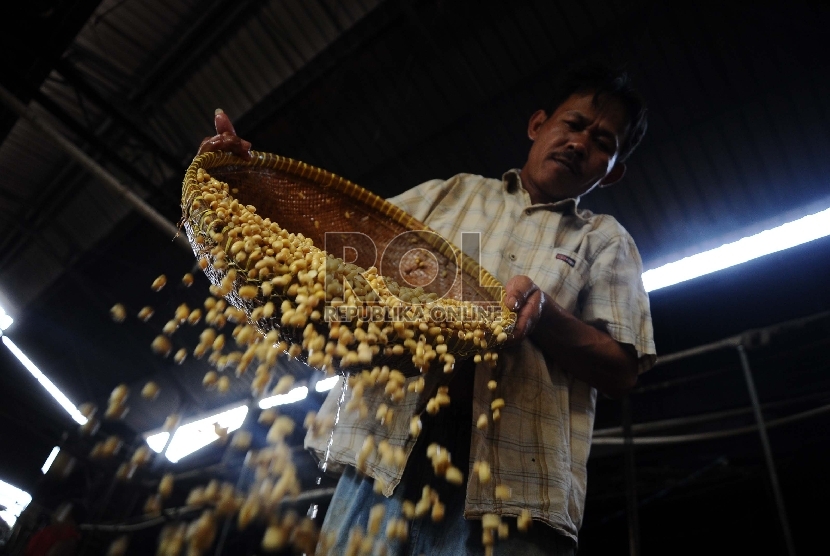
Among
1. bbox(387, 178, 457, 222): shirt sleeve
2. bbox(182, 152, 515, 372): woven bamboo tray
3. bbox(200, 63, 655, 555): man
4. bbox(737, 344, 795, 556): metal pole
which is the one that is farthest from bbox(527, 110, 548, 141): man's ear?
bbox(737, 344, 795, 556): metal pole

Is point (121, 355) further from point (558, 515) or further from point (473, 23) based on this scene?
point (558, 515)

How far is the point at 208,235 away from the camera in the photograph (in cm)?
95

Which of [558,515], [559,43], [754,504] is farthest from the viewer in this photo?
[754,504]

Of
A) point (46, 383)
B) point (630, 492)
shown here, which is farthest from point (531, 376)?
point (46, 383)

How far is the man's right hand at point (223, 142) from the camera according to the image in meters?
1.09

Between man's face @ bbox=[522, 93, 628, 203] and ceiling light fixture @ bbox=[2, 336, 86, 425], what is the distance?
6264 millimetres

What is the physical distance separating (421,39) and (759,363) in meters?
2.46

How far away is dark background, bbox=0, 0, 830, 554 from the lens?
264 cm

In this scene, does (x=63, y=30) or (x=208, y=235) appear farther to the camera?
(x=63, y=30)

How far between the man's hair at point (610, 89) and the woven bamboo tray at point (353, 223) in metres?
0.66

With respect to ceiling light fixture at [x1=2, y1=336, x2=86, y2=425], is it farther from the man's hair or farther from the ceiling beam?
the man's hair

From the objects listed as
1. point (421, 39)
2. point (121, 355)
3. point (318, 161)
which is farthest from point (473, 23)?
point (121, 355)

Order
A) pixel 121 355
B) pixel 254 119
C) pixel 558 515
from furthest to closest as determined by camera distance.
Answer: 1. pixel 121 355
2. pixel 254 119
3. pixel 558 515

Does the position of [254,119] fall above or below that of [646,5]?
above
